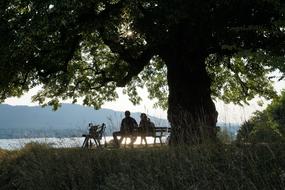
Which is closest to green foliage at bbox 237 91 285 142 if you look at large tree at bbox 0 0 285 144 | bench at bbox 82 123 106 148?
large tree at bbox 0 0 285 144

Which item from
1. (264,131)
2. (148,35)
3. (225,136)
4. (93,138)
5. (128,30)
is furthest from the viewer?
(128,30)

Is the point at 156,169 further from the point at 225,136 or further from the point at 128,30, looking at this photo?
the point at 128,30

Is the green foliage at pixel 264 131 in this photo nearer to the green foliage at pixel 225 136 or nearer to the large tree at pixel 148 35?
the green foliage at pixel 225 136

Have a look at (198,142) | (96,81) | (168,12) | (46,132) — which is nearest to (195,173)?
(198,142)

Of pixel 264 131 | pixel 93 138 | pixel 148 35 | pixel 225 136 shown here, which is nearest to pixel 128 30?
pixel 148 35

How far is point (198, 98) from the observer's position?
1953 cm

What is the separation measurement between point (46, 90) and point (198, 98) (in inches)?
465

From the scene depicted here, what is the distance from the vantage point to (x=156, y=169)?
8.47 m

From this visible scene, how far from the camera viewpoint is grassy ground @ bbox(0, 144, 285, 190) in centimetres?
750

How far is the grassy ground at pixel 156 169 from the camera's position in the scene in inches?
295

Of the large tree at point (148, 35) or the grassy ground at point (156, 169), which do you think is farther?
the large tree at point (148, 35)

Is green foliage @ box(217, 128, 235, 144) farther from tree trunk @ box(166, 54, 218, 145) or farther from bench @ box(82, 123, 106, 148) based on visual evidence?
tree trunk @ box(166, 54, 218, 145)

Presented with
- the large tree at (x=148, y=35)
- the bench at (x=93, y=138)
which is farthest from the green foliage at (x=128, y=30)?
the bench at (x=93, y=138)

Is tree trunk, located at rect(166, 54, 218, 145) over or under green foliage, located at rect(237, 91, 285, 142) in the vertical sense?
over
